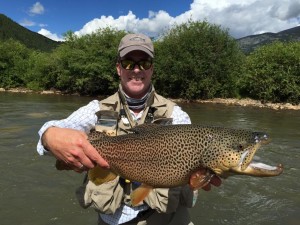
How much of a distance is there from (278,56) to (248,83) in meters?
3.77

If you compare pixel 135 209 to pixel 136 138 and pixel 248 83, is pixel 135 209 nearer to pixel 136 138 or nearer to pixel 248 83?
pixel 136 138

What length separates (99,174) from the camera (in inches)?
124

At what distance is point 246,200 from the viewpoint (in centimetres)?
930

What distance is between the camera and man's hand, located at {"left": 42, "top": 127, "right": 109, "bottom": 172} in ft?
9.08

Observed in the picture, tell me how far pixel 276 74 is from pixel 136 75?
3386 centimetres

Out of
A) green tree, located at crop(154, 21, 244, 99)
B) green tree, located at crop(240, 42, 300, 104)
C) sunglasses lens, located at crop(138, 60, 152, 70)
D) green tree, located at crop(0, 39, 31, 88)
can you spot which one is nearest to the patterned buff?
sunglasses lens, located at crop(138, 60, 152, 70)

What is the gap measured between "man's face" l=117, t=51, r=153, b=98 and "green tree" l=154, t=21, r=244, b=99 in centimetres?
3415

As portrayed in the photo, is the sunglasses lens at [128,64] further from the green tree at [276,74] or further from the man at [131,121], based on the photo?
the green tree at [276,74]

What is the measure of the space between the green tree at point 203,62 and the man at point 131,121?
34.1m

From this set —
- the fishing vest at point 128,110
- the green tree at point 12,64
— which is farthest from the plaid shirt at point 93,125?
the green tree at point 12,64

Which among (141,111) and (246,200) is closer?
(141,111)

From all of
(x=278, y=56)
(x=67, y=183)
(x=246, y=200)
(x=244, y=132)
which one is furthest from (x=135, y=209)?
(x=278, y=56)

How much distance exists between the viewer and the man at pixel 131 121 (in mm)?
3566

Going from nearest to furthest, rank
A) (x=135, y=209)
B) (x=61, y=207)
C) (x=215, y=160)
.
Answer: (x=215, y=160) < (x=135, y=209) < (x=61, y=207)
